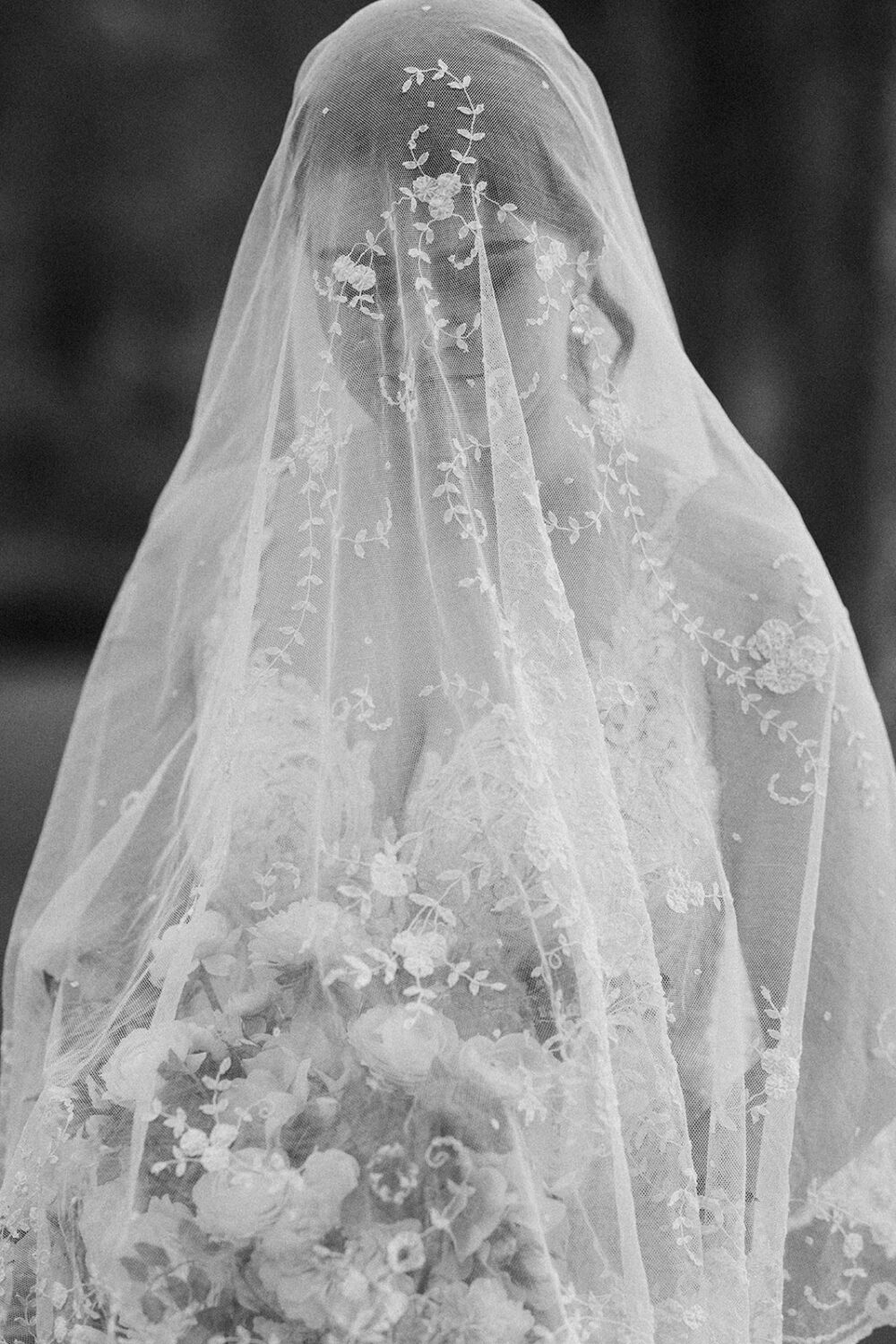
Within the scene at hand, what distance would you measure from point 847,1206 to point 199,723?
57cm

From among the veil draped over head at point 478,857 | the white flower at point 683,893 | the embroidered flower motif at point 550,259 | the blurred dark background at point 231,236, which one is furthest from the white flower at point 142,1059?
the blurred dark background at point 231,236

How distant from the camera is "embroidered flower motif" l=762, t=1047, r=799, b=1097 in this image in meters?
0.85

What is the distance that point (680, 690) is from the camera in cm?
91

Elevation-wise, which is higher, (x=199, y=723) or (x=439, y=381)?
(x=439, y=381)

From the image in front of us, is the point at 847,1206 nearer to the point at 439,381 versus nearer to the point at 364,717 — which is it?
the point at 364,717

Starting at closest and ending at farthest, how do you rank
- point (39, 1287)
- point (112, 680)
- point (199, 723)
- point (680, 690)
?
point (39, 1287), point (680, 690), point (199, 723), point (112, 680)

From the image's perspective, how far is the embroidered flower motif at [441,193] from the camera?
90 cm

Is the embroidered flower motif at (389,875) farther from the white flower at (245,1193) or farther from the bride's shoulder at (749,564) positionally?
the bride's shoulder at (749,564)

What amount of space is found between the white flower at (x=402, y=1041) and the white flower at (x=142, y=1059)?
102 mm

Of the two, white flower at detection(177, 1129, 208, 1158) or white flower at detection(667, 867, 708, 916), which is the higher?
white flower at detection(667, 867, 708, 916)

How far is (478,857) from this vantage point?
805 mm

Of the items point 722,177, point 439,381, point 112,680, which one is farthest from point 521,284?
point 722,177

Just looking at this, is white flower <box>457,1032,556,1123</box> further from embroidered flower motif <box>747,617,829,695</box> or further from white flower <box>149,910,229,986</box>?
embroidered flower motif <box>747,617,829,695</box>

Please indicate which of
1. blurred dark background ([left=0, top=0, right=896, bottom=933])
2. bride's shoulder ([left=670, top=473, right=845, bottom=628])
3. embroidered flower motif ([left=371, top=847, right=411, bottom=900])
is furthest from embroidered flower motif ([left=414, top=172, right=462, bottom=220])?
blurred dark background ([left=0, top=0, right=896, bottom=933])
